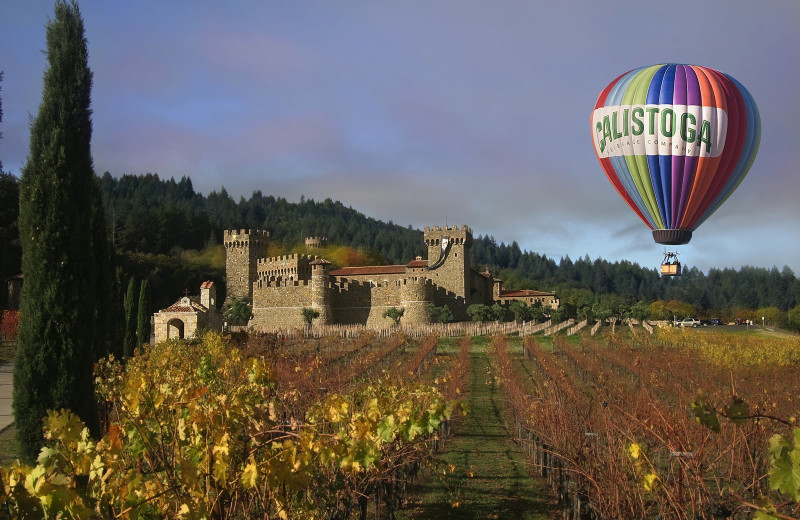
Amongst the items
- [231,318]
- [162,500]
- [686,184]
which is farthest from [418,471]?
[231,318]

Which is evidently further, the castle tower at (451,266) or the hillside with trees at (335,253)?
the hillside with trees at (335,253)

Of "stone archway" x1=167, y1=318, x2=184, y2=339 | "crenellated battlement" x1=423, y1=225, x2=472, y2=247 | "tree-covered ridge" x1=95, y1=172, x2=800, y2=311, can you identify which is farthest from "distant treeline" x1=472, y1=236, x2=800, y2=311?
"stone archway" x1=167, y1=318, x2=184, y2=339

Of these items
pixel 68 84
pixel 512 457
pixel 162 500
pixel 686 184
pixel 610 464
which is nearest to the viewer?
pixel 162 500

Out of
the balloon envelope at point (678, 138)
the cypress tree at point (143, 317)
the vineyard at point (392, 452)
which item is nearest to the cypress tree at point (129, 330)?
the cypress tree at point (143, 317)

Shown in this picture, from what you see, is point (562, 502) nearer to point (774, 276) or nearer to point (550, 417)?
point (550, 417)

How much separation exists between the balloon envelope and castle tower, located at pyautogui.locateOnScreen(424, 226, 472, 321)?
2608 centimetres

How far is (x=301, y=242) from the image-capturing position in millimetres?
83625

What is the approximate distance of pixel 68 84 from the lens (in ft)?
28.7

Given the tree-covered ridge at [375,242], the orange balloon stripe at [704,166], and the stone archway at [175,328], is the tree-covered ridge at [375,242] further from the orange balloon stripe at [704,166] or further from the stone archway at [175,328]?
the orange balloon stripe at [704,166]

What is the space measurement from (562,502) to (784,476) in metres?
5.29

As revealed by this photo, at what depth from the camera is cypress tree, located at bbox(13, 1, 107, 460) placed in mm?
7656

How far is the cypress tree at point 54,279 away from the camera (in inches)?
301

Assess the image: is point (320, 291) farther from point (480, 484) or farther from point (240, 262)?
point (480, 484)

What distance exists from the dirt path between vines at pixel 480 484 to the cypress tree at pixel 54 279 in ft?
11.9
